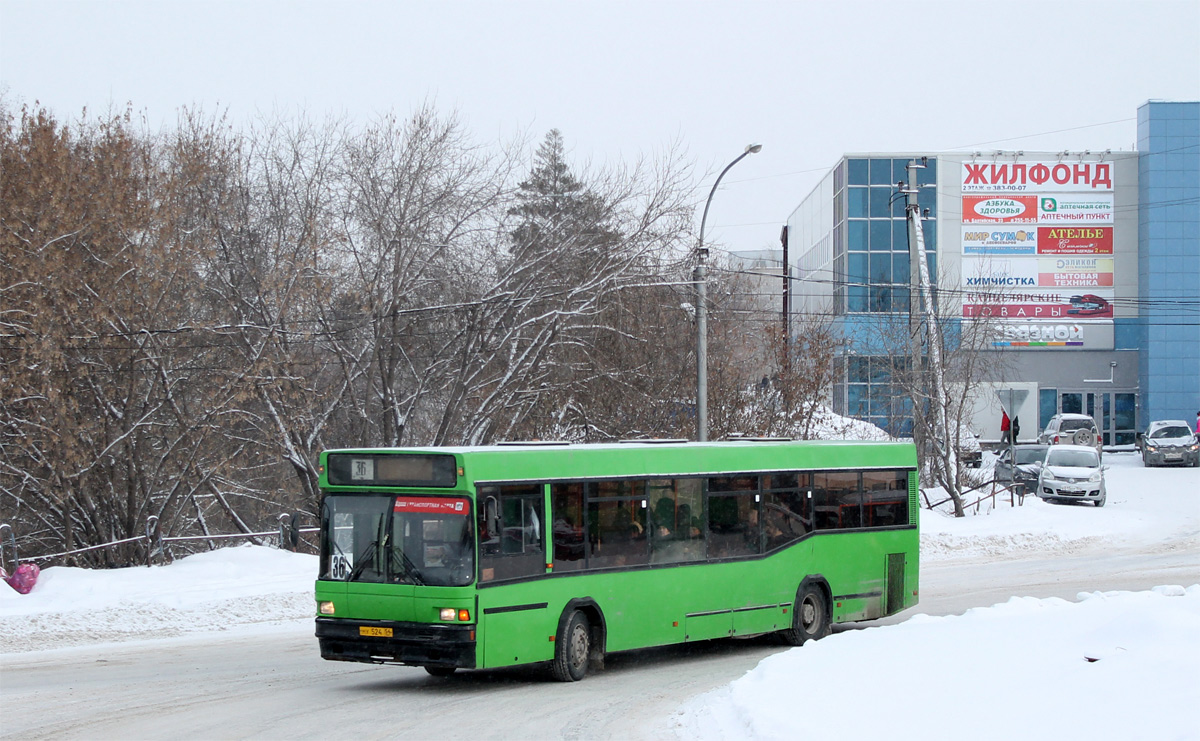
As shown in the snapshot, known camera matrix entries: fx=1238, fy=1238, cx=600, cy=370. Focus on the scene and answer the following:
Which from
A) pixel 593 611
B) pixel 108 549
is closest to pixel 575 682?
pixel 593 611

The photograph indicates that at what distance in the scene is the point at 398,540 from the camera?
11.8 metres

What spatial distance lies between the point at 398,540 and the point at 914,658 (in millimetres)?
4833

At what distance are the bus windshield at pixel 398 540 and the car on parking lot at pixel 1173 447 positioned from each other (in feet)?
146

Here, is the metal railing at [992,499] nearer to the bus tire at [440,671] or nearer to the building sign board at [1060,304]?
the bus tire at [440,671]

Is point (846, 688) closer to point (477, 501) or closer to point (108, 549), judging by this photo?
point (477, 501)

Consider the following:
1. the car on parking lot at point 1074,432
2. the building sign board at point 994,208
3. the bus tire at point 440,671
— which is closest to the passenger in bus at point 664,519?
the bus tire at point 440,671

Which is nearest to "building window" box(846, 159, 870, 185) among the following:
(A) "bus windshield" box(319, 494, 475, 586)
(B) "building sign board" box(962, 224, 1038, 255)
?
(B) "building sign board" box(962, 224, 1038, 255)

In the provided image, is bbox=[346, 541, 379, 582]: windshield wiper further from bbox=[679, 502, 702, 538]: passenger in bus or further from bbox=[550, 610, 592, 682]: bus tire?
bbox=[679, 502, 702, 538]: passenger in bus

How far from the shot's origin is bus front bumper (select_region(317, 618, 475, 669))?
11336 mm

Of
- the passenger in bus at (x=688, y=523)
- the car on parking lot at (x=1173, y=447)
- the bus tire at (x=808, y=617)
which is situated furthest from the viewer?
the car on parking lot at (x=1173, y=447)

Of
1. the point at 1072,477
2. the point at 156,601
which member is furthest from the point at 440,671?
the point at 1072,477

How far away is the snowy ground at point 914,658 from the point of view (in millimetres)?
7281

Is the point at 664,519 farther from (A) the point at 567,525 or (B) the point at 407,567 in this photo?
(B) the point at 407,567

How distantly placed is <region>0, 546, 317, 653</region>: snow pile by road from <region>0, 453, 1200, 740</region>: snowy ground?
3 centimetres
